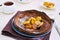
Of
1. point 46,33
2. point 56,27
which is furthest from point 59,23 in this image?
point 46,33

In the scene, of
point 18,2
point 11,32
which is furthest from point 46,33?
point 18,2

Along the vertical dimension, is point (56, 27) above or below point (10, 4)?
below

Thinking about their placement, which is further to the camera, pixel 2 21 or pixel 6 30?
pixel 2 21

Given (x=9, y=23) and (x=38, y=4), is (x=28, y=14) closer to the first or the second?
(x=9, y=23)

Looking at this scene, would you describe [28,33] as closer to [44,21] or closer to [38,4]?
[44,21]

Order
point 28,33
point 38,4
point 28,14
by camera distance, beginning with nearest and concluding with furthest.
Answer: point 28,33 < point 28,14 < point 38,4

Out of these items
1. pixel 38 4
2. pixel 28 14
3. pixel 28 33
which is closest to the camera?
pixel 28 33
